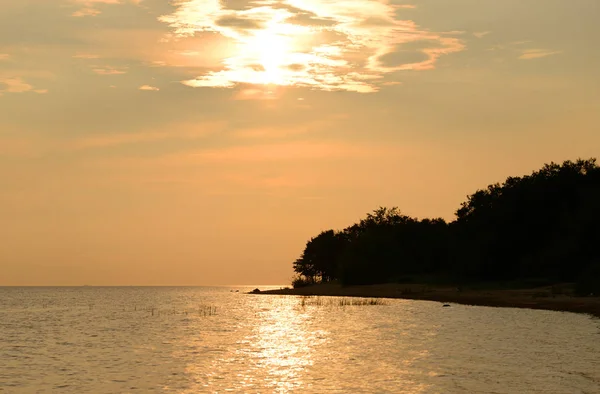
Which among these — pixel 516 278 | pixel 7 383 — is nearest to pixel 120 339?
pixel 7 383

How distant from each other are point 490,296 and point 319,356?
197ft

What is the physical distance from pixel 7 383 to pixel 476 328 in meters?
38.7

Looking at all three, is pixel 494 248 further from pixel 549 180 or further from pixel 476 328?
pixel 476 328

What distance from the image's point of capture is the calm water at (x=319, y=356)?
107 feet

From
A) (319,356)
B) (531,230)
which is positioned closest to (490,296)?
(531,230)

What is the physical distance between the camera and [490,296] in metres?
98.0

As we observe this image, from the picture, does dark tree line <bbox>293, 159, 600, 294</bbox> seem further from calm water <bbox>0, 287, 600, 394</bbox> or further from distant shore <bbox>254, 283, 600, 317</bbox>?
calm water <bbox>0, 287, 600, 394</bbox>

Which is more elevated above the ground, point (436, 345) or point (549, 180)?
point (549, 180)

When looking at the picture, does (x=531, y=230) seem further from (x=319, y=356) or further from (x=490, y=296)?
(x=319, y=356)

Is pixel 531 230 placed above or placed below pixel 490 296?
above

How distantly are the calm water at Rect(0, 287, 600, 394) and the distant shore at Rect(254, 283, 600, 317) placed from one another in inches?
186

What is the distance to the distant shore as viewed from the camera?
73312 millimetres

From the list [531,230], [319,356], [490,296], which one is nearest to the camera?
[319,356]

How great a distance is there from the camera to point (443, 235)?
536ft
